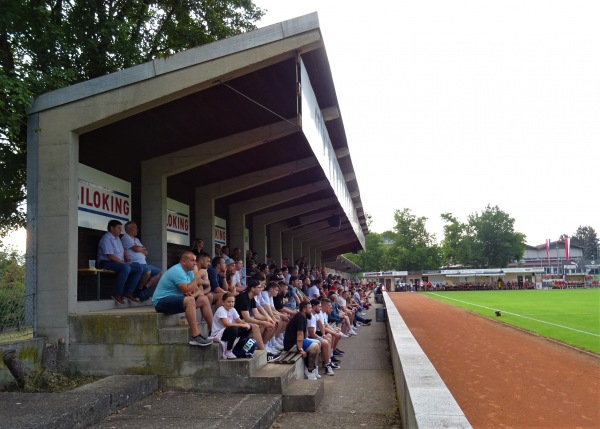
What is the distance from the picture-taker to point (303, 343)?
8.54m

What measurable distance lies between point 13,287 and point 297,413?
4024 mm

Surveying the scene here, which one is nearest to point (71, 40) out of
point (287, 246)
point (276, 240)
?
point (276, 240)

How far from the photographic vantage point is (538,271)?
80312 mm

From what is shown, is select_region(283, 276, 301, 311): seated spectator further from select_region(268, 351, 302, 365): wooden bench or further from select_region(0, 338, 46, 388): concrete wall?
select_region(0, 338, 46, 388): concrete wall

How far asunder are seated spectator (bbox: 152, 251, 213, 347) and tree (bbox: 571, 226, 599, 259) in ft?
592

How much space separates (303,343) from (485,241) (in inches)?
4305

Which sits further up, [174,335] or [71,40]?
[71,40]

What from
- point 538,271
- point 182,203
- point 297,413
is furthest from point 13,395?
point 538,271

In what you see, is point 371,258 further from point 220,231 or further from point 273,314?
point 273,314

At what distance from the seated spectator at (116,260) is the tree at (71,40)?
1918 mm

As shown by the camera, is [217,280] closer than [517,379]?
Yes

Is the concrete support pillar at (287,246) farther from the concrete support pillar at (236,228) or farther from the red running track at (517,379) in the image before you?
the red running track at (517,379)

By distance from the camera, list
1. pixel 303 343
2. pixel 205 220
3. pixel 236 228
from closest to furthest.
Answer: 1. pixel 303 343
2. pixel 205 220
3. pixel 236 228

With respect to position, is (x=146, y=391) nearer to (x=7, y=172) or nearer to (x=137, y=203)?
(x=137, y=203)
